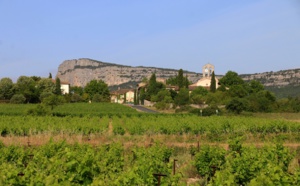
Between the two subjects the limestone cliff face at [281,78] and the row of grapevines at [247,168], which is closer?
the row of grapevines at [247,168]

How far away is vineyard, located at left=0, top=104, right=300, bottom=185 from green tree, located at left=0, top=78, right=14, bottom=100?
2541 inches

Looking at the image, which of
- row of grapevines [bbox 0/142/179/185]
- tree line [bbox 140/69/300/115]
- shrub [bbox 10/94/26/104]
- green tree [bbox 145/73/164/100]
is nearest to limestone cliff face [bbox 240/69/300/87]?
tree line [bbox 140/69/300/115]

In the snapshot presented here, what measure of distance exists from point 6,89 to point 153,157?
3194 inches

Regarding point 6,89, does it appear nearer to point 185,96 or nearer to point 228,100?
point 185,96

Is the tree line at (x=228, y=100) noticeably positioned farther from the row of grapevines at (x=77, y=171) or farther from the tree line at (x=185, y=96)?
the row of grapevines at (x=77, y=171)

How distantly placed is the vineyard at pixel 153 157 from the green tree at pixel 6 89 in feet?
212

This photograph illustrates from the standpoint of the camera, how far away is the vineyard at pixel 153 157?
7543 mm

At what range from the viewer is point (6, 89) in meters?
86.2

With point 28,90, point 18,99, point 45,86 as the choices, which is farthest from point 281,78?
point 18,99

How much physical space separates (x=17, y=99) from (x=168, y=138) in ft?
204

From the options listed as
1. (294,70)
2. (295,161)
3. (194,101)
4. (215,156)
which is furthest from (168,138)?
(294,70)

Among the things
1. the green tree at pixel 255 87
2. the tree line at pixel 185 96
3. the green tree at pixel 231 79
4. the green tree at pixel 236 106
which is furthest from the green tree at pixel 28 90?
the green tree at pixel 255 87

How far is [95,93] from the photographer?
11775 centimetres

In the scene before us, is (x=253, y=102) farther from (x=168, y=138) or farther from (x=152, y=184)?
(x=152, y=184)
